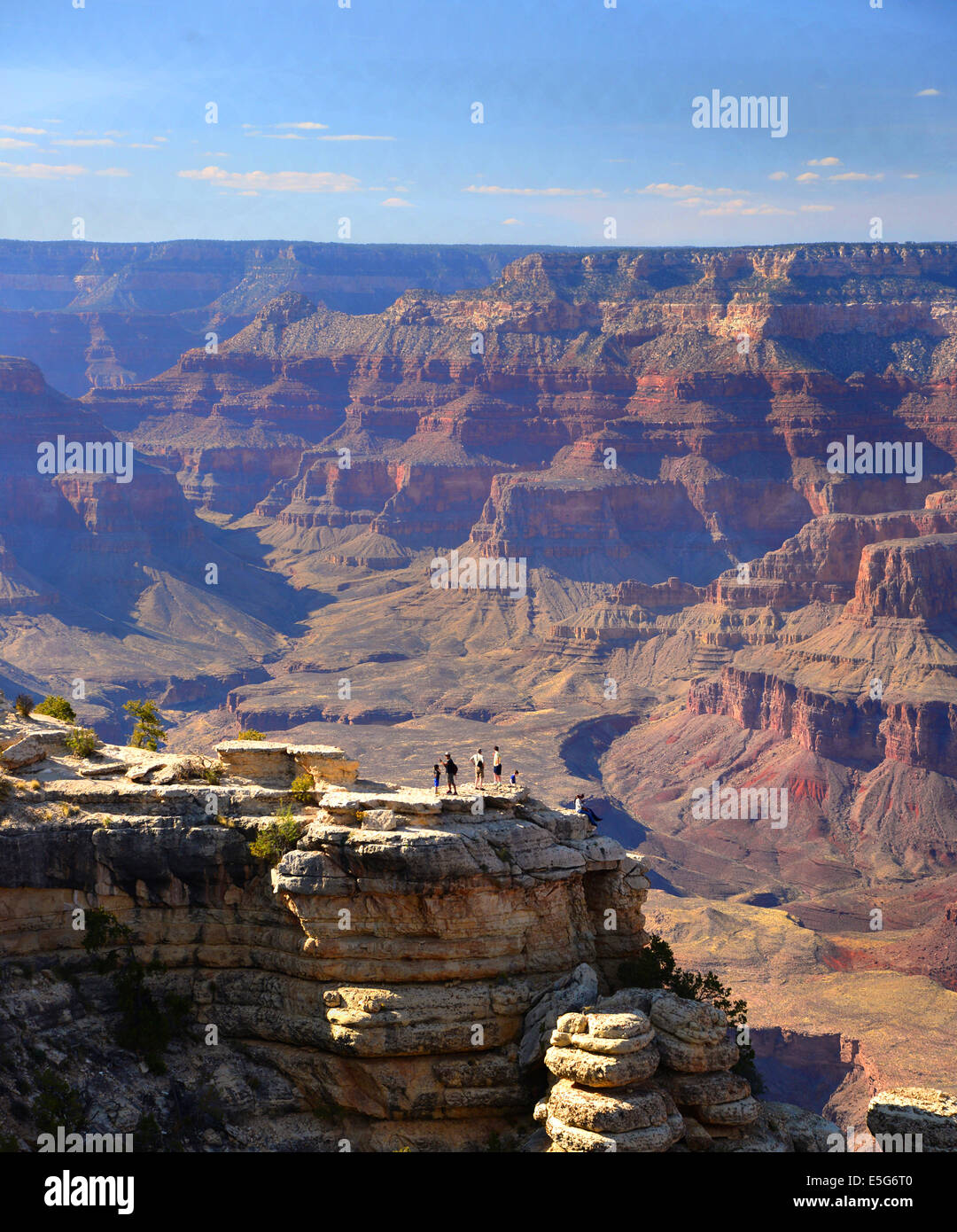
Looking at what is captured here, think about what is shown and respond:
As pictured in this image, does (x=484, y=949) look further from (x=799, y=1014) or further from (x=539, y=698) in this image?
(x=539, y=698)

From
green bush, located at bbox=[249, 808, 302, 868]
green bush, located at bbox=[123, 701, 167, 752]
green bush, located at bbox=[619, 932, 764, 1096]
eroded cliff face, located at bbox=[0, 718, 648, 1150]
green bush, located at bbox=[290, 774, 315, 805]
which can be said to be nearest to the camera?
eroded cliff face, located at bbox=[0, 718, 648, 1150]

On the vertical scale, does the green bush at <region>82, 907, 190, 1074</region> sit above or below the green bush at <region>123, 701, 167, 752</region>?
below

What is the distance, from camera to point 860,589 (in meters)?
173

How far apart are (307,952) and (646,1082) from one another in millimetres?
10173

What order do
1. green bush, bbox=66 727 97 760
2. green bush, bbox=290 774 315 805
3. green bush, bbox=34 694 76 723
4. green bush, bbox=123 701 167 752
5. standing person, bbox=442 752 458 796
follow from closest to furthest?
standing person, bbox=442 752 458 796 → green bush, bbox=290 774 315 805 → green bush, bbox=66 727 97 760 → green bush, bbox=34 694 76 723 → green bush, bbox=123 701 167 752

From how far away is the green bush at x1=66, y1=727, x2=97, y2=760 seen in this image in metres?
48.7

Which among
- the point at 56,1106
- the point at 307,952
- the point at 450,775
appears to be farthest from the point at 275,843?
the point at 56,1106

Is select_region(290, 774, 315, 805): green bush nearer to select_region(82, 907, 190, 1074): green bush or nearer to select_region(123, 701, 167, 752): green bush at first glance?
select_region(82, 907, 190, 1074): green bush

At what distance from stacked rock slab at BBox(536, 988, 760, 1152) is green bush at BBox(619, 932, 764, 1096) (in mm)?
1722

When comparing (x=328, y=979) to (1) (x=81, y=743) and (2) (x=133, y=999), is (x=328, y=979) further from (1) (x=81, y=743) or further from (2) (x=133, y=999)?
(1) (x=81, y=743)

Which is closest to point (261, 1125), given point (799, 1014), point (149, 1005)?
point (149, 1005)

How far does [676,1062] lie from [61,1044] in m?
16.4

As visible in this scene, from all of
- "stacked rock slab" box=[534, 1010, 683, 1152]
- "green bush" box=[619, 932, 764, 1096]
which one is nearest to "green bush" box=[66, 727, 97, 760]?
"stacked rock slab" box=[534, 1010, 683, 1152]

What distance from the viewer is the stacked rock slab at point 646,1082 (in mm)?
38875
